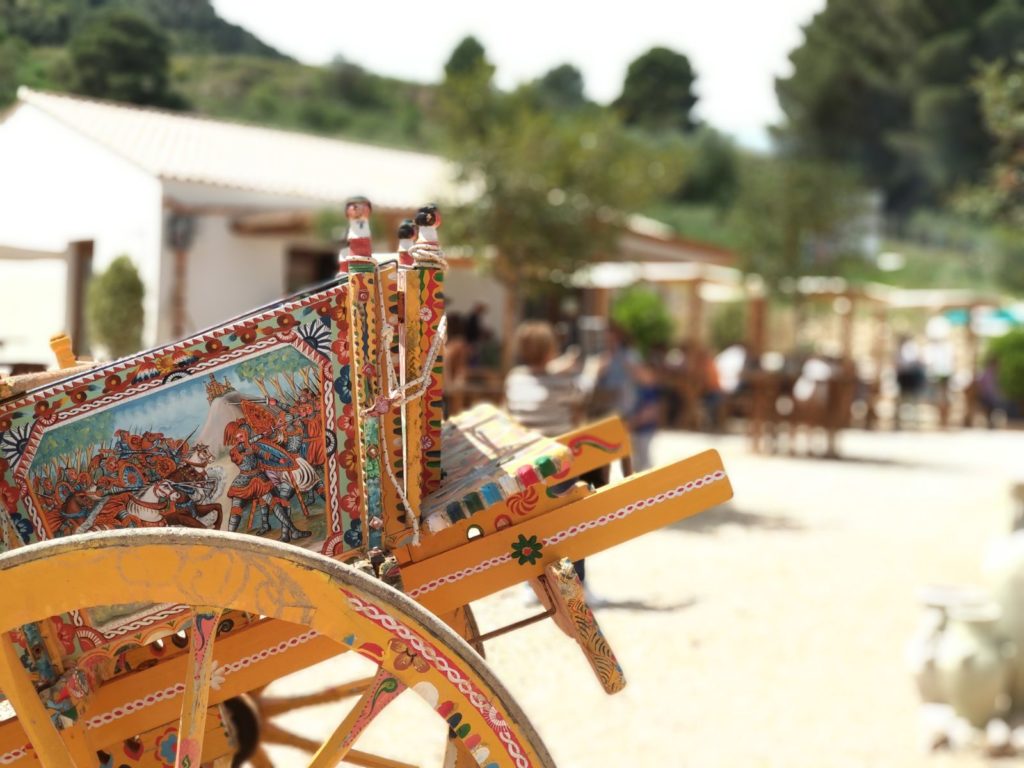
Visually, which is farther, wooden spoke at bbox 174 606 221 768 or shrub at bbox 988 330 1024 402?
shrub at bbox 988 330 1024 402

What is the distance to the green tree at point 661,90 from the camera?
49094 mm

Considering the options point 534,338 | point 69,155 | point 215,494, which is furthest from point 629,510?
→ point 534,338

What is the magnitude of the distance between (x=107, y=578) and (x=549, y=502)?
94cm

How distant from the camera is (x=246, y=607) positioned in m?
1.91

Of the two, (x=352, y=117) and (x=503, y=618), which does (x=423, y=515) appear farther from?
(x=352, y=117)

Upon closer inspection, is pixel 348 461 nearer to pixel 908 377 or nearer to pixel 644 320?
pixel 644 320

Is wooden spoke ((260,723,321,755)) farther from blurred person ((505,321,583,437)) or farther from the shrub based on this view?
the shrub

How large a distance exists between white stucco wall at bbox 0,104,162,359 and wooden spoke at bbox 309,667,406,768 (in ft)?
11.9

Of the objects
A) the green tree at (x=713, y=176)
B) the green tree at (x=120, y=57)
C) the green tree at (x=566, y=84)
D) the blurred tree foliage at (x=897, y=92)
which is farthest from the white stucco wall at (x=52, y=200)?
the green tree at (x=713, y=176)

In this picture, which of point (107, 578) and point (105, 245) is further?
point (105, 245)

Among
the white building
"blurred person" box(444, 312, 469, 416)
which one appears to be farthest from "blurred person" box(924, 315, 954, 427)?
"blurred person" box(444, 312, 469, 416)

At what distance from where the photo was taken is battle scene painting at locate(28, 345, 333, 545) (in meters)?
2.22

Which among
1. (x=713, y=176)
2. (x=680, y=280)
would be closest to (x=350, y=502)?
(x=680, y=280)

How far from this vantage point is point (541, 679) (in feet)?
16.6
